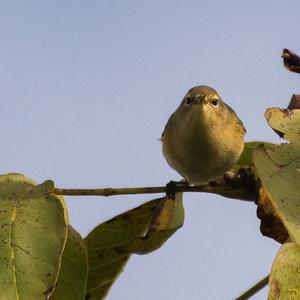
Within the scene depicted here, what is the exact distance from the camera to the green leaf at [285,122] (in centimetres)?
196

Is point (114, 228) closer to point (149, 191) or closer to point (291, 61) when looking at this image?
point (149, 191)

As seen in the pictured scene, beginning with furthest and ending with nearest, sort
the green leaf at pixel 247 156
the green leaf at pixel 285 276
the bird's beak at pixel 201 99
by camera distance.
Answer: the bird's beak at pixel 201 99
the green leaf at pixel 247 156
the green leaf at pixel 285 276

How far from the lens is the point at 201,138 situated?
11.6 ft

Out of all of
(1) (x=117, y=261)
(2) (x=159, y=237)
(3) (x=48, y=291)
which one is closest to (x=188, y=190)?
(2) (x=159, y=237)

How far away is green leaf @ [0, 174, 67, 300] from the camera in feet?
5.57

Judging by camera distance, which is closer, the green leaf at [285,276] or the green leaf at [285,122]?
the green leaf at [285,276]

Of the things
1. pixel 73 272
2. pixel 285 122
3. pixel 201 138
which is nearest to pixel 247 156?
pixel 285 122

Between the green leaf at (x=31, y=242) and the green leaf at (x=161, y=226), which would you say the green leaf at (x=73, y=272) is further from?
the green leaf at (x=161, y=226)

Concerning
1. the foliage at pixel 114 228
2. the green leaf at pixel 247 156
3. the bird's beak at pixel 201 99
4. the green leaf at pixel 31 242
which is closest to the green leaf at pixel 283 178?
the foliage at pixel 114 228

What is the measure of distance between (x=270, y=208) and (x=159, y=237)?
42 cm

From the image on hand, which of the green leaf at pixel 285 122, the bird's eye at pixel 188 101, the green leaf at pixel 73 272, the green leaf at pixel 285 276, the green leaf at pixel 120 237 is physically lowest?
the green leaf at pixel 120 237

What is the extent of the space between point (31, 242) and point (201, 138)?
6.07 feet

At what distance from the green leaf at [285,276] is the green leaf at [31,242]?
1.64 feet

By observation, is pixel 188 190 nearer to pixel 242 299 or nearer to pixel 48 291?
pixel 242 299
